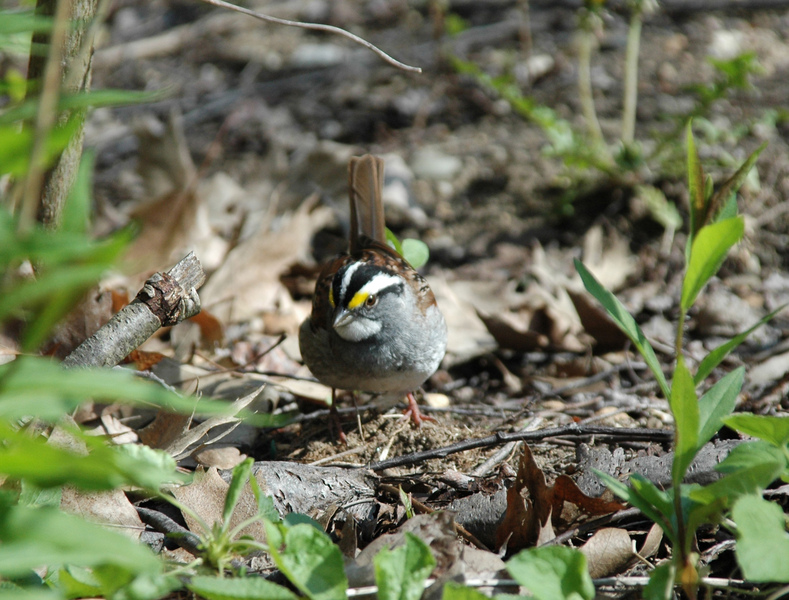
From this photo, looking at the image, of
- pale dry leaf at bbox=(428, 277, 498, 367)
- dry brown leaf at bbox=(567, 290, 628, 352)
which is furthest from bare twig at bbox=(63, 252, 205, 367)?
dry brown leaf at bbox=(567, 290, 628, 352)

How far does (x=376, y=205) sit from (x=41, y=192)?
221 centimetres

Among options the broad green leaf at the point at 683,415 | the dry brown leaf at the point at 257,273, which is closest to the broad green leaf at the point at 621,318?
the broad green leaf at the point at 683,415

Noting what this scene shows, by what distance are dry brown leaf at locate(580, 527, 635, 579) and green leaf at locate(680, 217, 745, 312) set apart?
82 cm

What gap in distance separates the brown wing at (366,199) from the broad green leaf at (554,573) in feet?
9.74

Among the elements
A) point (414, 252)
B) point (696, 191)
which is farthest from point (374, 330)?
point (696, 191)

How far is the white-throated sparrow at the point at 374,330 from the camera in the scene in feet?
13.5

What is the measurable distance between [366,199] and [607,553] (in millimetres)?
3000

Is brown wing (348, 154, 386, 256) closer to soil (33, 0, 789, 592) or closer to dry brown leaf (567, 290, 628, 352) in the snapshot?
soil (33, 0, 789, 592)

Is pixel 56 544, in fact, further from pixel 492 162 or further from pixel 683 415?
pixel 492 162

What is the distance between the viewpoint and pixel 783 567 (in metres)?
1.92

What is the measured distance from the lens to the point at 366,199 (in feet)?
16.1

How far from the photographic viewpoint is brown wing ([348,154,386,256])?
15.9ft

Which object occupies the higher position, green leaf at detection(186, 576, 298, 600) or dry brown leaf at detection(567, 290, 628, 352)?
green leaf at detection(186, 576, 298, 600)

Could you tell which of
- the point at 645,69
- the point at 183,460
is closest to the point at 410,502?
the point at 183,460
